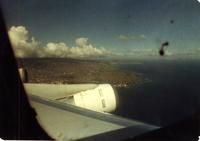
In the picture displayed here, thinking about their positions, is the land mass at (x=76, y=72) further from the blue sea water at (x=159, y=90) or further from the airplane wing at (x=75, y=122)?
the airplane wing at (x=75, y=122)

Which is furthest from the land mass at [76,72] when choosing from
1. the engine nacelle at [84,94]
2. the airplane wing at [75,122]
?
the airplane wing at [75,122]

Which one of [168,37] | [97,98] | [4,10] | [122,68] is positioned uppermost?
[4,10]

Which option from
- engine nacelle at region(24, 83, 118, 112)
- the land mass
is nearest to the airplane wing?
engine nacelle at region(24, 83, 118, 112)

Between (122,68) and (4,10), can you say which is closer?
(4,10)

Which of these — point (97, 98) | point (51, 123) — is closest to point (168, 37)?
point (97, 98)

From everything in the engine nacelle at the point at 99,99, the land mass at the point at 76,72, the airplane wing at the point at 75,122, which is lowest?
the airplane wing at the point at 75,122

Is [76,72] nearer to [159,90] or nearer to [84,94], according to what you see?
[84,94]

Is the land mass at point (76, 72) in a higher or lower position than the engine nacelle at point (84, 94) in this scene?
higher

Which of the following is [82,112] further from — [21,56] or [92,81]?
[21,56]
